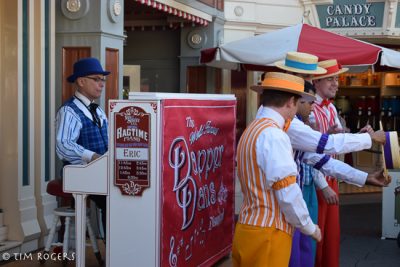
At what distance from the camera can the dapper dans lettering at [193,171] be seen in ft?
15.9

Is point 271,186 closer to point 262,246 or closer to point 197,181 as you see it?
point 262,246

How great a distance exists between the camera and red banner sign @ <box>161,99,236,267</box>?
471cm

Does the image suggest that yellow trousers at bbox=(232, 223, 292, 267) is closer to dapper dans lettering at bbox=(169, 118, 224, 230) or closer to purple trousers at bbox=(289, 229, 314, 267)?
purple trousers at bbox=(289, 229, 314, 267)

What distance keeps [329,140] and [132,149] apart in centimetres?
131

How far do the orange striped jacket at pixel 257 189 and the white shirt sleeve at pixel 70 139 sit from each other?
1882 millimetres

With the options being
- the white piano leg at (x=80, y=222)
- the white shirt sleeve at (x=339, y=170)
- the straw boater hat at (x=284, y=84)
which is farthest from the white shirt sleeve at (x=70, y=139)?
the straw boater hat at (x=284, y=84)

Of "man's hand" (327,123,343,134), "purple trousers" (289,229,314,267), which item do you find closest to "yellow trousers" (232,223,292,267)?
"purple trousers" (289,229,314,267)

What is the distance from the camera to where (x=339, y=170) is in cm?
459

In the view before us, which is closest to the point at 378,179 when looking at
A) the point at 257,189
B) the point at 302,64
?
the point at 302,64

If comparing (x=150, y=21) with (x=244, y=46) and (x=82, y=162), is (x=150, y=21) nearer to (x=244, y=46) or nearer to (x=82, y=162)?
(x=244, y=46)

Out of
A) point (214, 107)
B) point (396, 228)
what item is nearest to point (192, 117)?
point (214, 107)

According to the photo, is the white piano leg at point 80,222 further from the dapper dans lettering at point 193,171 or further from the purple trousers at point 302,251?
the purple trousers at point 302,251

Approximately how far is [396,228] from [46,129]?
13.7ft

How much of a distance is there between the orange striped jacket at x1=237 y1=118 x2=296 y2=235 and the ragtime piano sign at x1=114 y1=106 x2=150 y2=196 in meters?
0.97
